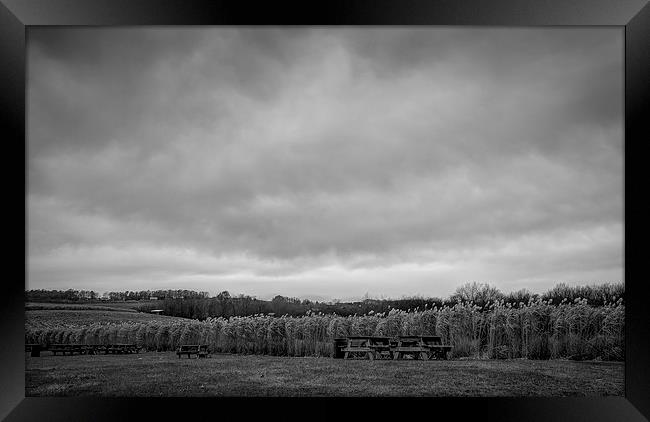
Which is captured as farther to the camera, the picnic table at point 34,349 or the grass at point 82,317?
the grass at point 82,317

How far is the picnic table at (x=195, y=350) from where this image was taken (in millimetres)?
9731

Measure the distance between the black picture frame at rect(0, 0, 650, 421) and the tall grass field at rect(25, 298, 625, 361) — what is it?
4.30m

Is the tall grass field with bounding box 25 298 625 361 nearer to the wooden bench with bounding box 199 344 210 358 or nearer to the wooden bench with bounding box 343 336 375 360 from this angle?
the wooden bench with bounding box 199 344 210 358

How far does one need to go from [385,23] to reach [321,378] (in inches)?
187

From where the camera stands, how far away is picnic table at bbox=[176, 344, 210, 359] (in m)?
9.73

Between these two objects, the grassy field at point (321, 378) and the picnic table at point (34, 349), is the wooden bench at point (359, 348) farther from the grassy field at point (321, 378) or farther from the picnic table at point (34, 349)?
the picnic table at point (34, 349)

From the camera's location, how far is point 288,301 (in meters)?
10.2

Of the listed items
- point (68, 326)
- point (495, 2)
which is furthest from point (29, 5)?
point (68, 326)

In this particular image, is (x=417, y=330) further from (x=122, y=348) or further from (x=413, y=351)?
(x=122, y=348)

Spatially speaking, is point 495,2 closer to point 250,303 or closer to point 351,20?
point 351,20

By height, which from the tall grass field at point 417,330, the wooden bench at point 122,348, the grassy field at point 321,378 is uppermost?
the tall grass field at point 417,330

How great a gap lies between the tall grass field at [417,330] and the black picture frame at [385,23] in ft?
14.1

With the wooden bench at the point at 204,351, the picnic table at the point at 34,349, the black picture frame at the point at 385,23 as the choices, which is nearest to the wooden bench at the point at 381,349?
the wooden bench at the point at 204,351

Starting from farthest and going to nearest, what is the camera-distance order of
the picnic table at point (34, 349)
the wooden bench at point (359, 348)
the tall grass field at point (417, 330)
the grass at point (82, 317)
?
1. the grass at point (82, 317)
2. the picnic table at point (34, 349)
3. the wooden bench at point (359, 348)
4. the tall grass field at point (417, 330)
